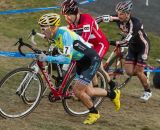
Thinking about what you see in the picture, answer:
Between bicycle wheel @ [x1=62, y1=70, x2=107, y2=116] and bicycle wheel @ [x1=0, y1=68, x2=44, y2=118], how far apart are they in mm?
518

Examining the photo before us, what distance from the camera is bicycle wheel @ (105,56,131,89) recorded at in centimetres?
1190

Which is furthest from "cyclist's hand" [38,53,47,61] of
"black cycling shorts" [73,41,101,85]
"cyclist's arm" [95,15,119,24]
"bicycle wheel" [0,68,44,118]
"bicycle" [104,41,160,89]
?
"bicycle" [104,41,160,89]

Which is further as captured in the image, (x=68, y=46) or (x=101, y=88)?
(x=101, y=88)

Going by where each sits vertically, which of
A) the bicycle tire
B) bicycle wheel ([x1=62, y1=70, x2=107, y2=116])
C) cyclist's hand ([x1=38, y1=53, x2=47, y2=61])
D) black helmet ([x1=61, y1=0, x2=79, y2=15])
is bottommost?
the bicycle tire

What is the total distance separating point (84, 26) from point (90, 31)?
0.18m

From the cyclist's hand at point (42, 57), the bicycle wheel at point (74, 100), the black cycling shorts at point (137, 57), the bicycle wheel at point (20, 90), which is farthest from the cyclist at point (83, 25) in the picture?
the bicycle wheel at point (20, 90)

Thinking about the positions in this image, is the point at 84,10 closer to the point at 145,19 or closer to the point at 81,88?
the point at 145,19

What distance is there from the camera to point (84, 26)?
32.8 feet

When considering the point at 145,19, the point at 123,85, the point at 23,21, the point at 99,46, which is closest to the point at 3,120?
the point at 99,46

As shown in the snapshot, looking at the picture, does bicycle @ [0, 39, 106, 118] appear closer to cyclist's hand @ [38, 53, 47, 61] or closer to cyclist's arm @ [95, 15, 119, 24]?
cyclist's hand @ [38, 53, 47, 61]

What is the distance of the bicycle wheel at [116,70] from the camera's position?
1190cm

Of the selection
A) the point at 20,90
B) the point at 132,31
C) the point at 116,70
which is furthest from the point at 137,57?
the point at 20,90

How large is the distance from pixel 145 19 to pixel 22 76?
46.1 ft

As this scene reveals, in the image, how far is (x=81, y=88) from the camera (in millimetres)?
8766
